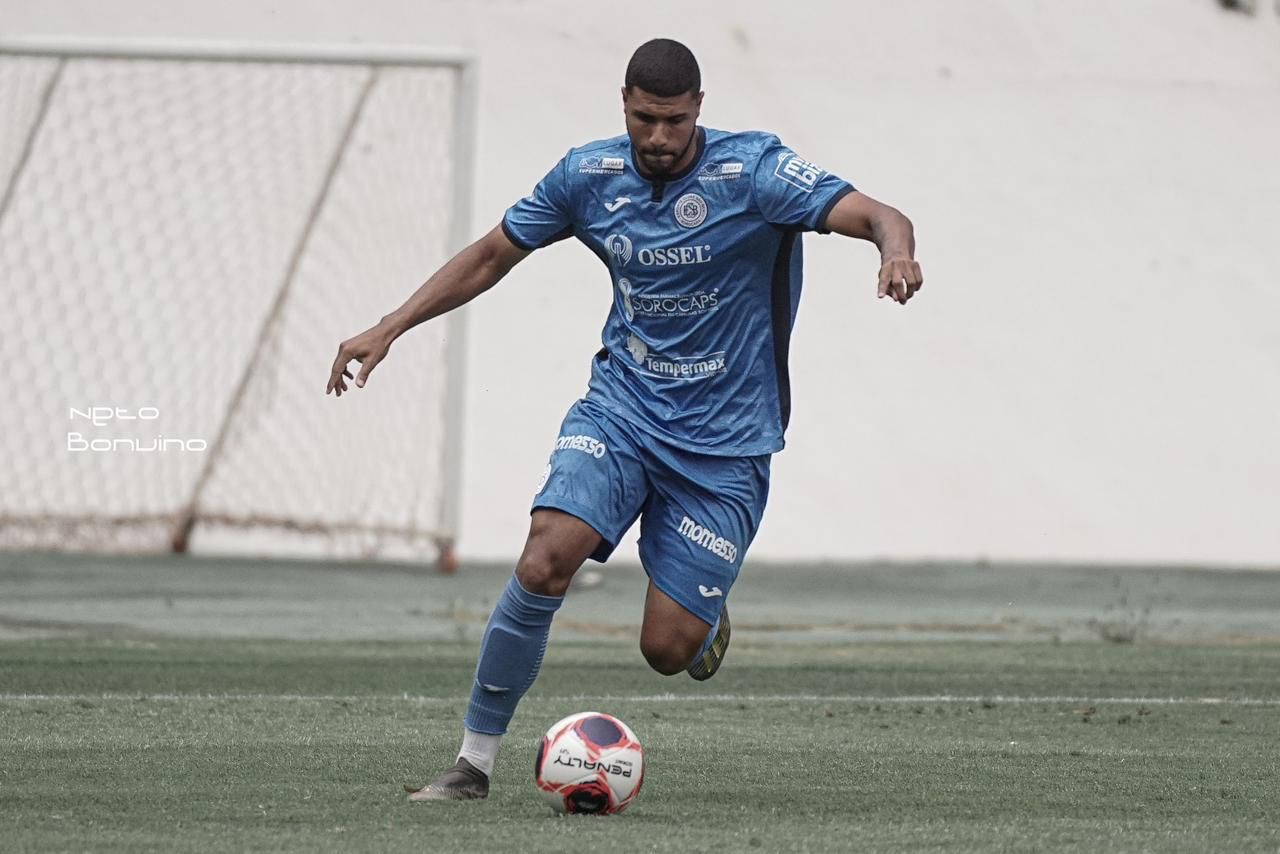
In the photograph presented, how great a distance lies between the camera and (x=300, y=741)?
581 cm

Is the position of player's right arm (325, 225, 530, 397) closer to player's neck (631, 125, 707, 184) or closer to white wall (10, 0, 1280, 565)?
player's neck (631, 125, 707, 184)

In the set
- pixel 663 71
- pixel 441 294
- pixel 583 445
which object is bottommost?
pixel 583 445

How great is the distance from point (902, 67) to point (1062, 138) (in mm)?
1227

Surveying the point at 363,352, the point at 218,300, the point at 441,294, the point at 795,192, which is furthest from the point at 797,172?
the point at 218,300

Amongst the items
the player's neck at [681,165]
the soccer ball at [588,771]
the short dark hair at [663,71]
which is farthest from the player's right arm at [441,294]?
the soccer ball at [588,771]

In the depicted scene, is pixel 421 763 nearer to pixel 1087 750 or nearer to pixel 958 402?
pixel 1087 750

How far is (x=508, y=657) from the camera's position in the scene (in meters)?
4.98

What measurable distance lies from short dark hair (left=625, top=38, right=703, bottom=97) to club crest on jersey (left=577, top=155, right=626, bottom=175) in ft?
0.88

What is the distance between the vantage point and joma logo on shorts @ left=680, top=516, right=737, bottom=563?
17.8ft

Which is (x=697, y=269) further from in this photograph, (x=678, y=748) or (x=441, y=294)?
(x=678, y=748)

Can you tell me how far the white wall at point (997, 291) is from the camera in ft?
46.3

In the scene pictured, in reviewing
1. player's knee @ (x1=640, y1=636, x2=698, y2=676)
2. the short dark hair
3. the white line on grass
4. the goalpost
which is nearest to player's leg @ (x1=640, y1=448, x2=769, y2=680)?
player's knee @ (x1=640, y1=636, x2=698, y2=676)

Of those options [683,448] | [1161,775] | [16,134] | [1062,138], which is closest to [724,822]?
[683,448]

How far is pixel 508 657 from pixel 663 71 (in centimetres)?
145
